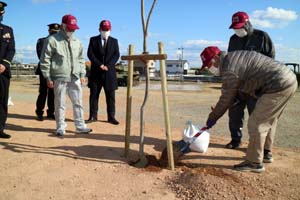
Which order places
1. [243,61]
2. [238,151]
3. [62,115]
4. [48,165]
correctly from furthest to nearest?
[62,115], [238,151], [48,165], [243,61]

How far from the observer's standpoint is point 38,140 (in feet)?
21.0

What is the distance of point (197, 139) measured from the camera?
19.0ft

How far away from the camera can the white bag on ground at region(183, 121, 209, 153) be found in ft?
18.7

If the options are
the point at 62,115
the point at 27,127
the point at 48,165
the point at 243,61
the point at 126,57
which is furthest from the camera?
the point at 27,127

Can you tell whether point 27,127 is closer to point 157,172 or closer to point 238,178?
point 157,172

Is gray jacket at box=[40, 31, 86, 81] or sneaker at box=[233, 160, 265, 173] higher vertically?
gray jacket at box=[40, 31, 86, 81]

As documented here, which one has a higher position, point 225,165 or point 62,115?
point 62,115

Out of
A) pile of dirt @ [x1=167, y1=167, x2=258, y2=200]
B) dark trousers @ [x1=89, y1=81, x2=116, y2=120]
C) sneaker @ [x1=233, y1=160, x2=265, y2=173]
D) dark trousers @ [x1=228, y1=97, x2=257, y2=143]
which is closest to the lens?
pile of dirt @ [x1=167, y1=167, x2=258, y2=200]

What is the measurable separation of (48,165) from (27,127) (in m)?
2.77

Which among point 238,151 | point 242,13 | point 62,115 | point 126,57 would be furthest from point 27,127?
point 242,13

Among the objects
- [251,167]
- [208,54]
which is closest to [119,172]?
[251,167]

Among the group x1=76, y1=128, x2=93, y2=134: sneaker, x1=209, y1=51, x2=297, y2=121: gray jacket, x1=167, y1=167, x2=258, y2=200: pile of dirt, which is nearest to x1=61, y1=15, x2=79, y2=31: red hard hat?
x1=76, y1=128, x2=93, y2=134: sneaker

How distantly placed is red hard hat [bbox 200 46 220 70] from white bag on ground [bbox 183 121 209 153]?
120cm

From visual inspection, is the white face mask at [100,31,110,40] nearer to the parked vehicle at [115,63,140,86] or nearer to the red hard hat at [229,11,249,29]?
the red hard hat at [229,11,249,29]
